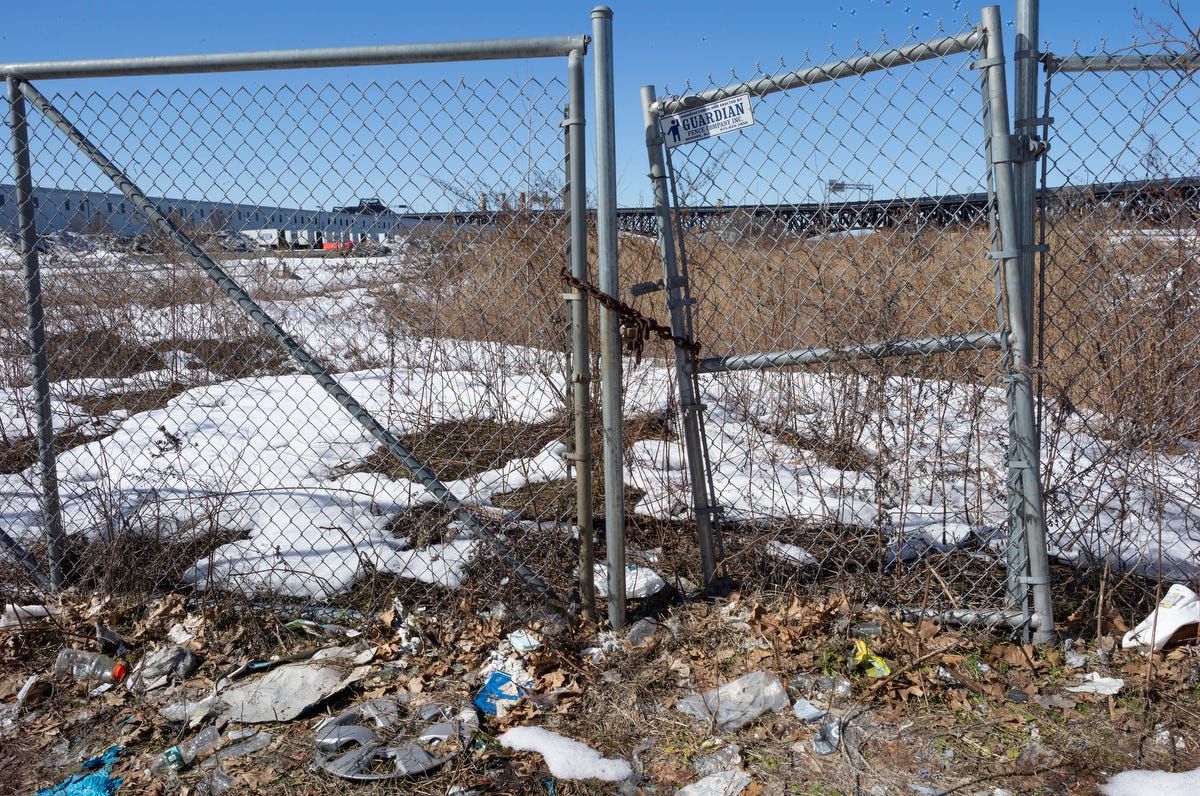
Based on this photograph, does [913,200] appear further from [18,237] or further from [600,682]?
[18,237]

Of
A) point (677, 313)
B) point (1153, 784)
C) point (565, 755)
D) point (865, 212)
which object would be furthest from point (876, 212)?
point (565, 755)

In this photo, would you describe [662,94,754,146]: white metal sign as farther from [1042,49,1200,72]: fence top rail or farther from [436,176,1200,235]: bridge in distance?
[1042,49,1200,72]: fence top rail

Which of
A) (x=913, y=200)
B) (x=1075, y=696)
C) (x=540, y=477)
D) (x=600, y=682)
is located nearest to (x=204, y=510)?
(x=540, y=477)

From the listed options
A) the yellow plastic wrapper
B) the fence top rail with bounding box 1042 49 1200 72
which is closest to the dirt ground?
the yellow plastic wrapper

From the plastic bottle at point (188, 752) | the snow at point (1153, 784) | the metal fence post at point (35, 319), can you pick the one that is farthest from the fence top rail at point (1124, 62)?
the metal fence post at point (35, 319)

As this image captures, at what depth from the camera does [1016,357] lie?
264 centimetres

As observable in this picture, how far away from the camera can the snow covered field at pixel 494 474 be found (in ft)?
10.6

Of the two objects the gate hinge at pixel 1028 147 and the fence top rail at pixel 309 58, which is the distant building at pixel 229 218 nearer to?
the fence top rail at pixel 309 58

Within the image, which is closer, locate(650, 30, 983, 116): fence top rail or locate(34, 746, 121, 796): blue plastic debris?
locate(34, 746, 121, 796): blue plastic debris

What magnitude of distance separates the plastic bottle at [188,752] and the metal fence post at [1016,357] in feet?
8.91

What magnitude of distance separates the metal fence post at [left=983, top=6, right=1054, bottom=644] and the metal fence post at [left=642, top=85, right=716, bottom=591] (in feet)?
3.45

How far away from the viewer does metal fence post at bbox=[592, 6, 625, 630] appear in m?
2.62

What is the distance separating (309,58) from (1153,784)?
3.37 m

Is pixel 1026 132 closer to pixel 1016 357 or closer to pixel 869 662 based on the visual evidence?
pixel 1016 357
